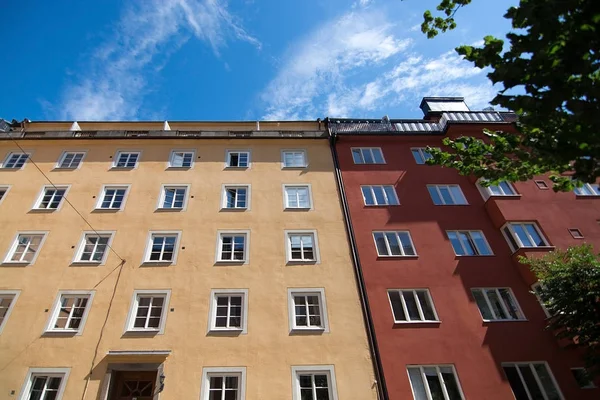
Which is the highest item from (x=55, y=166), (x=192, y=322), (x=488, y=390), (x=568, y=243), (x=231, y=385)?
(x=55, y=166)

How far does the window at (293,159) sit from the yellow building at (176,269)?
12cm

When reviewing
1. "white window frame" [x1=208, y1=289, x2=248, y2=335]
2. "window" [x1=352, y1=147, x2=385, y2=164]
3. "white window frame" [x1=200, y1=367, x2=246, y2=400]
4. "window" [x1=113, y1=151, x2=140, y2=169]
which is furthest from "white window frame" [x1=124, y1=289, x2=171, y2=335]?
"window" [x1=352, y1=147, x2=385, y2=164]

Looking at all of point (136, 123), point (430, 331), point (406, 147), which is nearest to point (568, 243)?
point (430, 331)

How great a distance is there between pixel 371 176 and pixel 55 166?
22094 mm

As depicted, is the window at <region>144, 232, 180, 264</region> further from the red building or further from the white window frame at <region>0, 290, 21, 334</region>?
the red building

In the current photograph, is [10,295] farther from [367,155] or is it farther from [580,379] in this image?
[580,379]

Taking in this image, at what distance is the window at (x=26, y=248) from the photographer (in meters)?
18.4

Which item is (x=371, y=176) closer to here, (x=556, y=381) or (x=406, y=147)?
(x=406, y=147)

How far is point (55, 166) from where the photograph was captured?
76.4ft

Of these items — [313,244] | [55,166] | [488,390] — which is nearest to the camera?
[488,390]

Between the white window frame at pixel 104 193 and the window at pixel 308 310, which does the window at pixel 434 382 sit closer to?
the window at pixel 308 310

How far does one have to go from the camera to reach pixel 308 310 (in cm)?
1728

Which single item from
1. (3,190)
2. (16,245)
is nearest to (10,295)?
(16,245)

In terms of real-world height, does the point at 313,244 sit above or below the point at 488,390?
above
